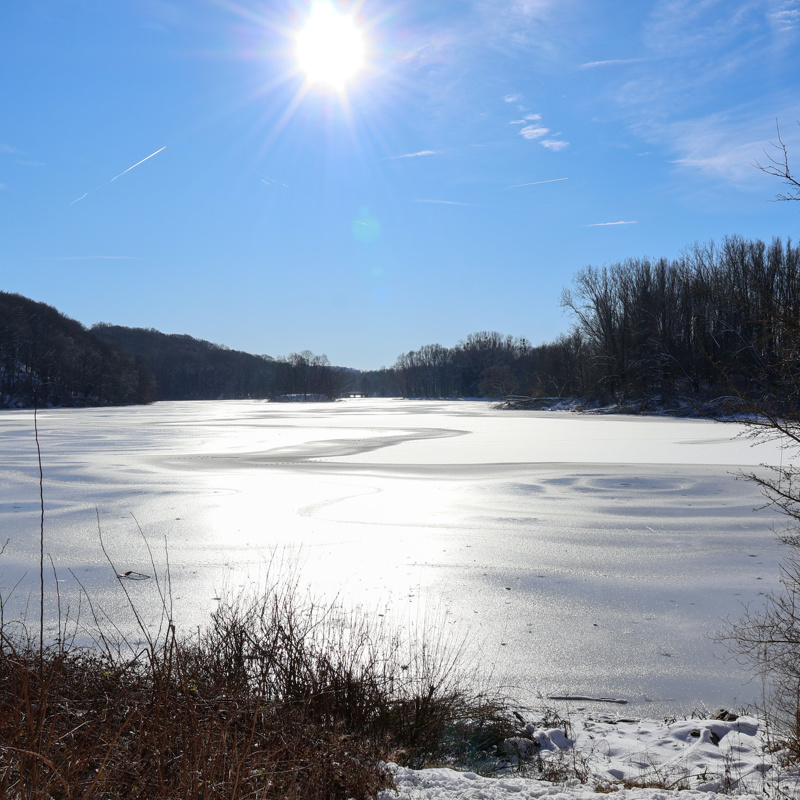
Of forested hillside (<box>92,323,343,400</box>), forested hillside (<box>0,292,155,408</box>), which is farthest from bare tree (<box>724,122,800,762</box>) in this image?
forested hillside (<box>92,323,343,400</box>)

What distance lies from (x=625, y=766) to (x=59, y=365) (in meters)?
101

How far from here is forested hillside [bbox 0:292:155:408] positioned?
85500 mm

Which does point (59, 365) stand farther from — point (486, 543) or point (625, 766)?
point (625, 766)

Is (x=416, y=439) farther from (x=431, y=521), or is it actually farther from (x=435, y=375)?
(x=435, y=375)

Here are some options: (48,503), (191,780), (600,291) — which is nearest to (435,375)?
(600,291)

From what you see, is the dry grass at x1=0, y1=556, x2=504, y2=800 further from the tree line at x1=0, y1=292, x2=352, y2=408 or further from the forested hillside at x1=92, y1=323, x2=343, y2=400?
the forested hillside at x1=92, y1=323, x2=343, y2=400

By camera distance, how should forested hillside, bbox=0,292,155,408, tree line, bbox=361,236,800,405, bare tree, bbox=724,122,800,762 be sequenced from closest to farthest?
bare tree, bbox=724,122,800,762
tree line, bbox=361,236,800,405
forested hillside, bbox=0,292,155,408

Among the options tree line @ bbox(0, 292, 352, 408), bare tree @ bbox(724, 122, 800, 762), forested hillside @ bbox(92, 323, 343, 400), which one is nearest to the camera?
bare tree @ bbox(724, 122, 800, 762)

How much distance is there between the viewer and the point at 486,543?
8844 mm

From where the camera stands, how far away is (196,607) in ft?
20.3

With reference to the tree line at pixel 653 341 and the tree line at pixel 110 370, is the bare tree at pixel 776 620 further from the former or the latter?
the tree line at pixel 110 370

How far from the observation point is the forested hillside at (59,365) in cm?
8550

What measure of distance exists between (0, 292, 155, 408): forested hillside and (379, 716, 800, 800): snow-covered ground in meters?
86.8

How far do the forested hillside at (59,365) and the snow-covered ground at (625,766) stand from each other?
8685 centimetres
